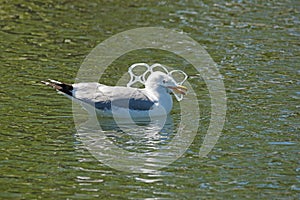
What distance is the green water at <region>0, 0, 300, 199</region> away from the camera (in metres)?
10.8

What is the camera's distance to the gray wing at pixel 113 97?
45.1ft

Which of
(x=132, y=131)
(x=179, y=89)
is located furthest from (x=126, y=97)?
(x=179, y=89)

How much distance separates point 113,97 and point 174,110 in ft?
4.19

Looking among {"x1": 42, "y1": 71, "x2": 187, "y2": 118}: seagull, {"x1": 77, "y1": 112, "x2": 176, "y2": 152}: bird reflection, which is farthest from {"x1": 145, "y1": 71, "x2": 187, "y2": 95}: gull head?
{"x1": 77, "y1": 112, "x2": 176, "y2": 152}: bird reflection

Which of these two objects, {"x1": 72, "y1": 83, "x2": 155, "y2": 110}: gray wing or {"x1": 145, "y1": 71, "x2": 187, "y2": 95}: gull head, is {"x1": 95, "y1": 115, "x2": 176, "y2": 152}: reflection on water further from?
{"x1": 145, "y1": 71, "x2": 187, "y2": 95}: gull head

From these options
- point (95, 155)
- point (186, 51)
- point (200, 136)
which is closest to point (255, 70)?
point (186, 51)

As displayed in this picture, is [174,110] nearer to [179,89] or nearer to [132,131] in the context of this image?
[179,89]

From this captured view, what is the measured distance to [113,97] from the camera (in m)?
13.8

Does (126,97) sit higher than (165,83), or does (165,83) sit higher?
(165,83)

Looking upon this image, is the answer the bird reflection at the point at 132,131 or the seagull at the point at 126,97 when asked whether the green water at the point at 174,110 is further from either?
the seagull at the point at 126,97

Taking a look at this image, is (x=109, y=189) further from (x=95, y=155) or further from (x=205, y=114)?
(x=205, y=114)

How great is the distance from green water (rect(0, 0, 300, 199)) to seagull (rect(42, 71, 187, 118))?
1.25 feet

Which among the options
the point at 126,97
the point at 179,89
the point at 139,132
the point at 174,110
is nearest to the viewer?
the point at 139,132

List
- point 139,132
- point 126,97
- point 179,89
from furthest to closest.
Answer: point 179,89
point 126,97
point 139,132
